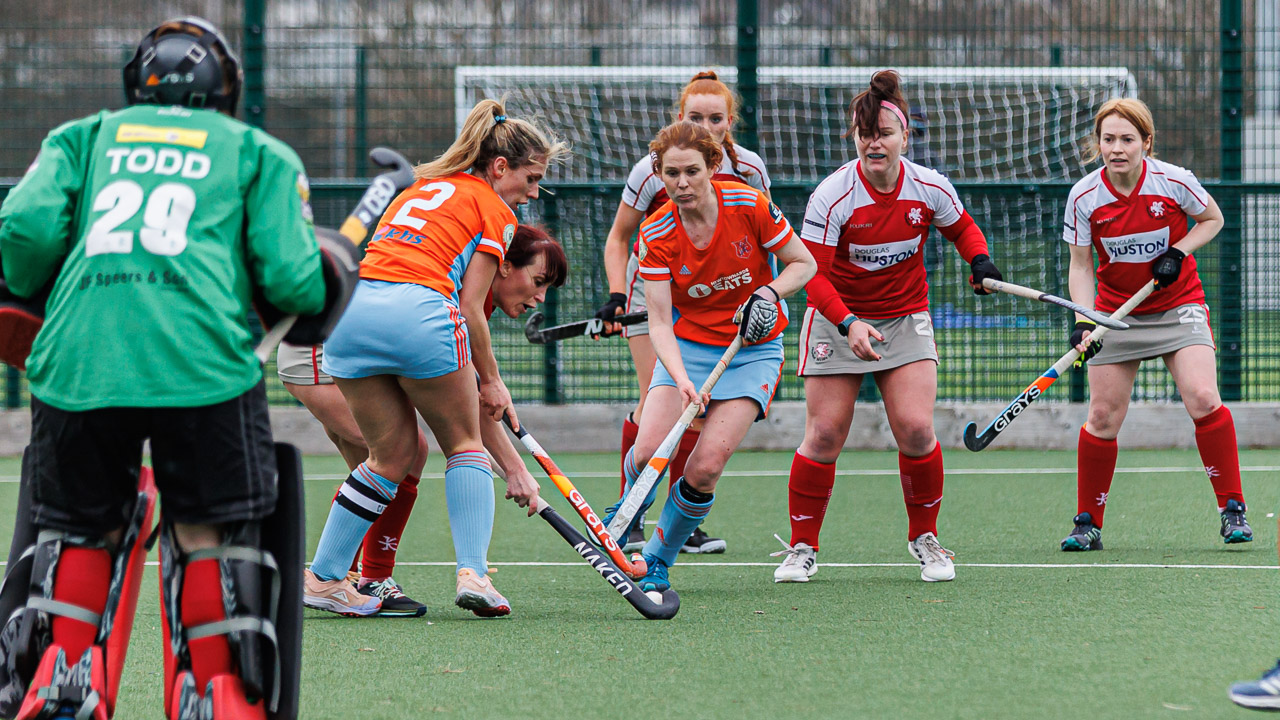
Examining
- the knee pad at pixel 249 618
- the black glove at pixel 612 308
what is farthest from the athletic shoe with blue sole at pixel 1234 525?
the knee pad at pixel 249 618

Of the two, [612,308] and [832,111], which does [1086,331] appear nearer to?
[612,308]

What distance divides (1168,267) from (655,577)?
7.33 feet

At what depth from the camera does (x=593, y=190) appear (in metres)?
8.54

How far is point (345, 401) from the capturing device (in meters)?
4.09

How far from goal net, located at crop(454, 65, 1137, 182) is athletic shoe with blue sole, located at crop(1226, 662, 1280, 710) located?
6.60 meters

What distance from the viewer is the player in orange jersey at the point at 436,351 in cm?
354

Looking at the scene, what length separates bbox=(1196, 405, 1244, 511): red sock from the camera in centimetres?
494

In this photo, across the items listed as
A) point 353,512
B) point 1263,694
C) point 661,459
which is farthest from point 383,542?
point 1263,694

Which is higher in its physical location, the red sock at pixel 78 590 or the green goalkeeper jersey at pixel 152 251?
the green goalkeeper jersey at pixel 152 251

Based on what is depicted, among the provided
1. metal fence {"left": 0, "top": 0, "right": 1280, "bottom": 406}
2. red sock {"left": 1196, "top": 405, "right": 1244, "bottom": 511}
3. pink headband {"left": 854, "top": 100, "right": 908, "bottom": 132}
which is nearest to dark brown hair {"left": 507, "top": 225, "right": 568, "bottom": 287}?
pink headband {"left": 854, "top": 100, "right": 908, "bottom": 132}

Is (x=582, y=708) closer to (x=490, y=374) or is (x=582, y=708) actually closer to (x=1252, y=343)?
(x=490, y=374)

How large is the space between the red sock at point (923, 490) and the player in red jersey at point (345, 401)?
52.9 inches

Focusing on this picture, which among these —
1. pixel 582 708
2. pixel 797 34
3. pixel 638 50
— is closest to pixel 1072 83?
pixel 797 34

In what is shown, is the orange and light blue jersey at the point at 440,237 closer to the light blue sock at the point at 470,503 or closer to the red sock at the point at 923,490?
the light blue sock at the point at 470,503
